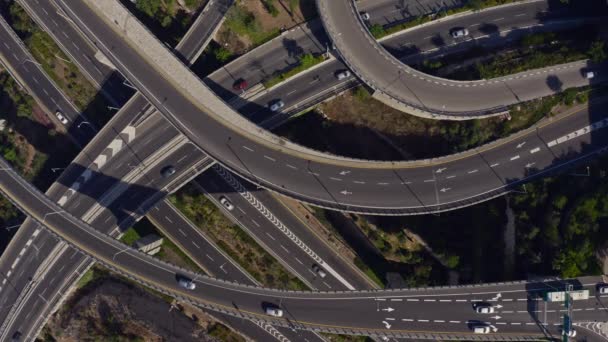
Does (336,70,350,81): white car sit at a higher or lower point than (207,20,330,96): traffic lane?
lower

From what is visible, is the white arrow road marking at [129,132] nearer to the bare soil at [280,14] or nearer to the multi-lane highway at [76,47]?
the multi-lane highway at [76,47]

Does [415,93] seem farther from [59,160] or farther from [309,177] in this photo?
[59,160]

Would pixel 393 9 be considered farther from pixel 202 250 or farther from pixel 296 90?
pixel 202 250

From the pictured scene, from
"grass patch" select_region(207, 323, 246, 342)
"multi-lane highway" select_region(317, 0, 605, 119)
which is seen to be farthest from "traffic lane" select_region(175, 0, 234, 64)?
"grass patch" select_region(207, 323, 246, 342)

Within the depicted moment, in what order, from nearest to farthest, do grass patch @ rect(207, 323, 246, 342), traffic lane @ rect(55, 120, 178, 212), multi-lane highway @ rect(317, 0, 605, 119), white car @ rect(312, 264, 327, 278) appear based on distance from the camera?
multi-lane highway @ rect(317, 0, 605, 119)
traffic lane @ rect(55, 120, 178, 212)
white car @ rect(312, 264, 327, 278)
grass patch @ rect(207, 323, 246, 342)

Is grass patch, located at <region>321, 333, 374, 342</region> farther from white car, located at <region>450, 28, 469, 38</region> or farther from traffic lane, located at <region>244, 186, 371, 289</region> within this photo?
white car, located at <region>450, 28, 469, 38</region>

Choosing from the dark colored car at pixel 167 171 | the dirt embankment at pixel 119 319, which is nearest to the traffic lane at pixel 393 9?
the dark colored car at pixel 167 171
